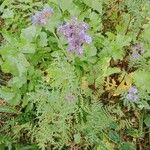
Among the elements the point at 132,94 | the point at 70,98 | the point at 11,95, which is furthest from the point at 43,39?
the point at 132,94

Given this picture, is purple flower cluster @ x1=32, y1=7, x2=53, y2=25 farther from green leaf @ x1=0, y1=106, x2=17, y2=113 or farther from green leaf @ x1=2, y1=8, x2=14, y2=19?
green leaf @ x1=0, y1=106, x2=17, y2=113

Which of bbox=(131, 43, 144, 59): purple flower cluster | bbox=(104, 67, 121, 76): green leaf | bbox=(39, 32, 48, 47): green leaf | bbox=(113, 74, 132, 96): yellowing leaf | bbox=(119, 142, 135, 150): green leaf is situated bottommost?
bbox=(119, 142, 135, 150): green leaf

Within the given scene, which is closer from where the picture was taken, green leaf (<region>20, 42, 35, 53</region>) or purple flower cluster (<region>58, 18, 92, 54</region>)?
purple flower cluster (<region>58, 18, 92, 54</region>)

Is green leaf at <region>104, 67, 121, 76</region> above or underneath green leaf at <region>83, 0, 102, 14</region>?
underneath

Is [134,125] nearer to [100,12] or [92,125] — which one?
[92,125]

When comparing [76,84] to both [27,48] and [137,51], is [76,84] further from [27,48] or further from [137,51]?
[137,51]

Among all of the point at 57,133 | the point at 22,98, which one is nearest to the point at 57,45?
the point at 22,98

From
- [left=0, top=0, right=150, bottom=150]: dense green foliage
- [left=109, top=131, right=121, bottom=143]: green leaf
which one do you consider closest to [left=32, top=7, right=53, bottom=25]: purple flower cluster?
[left=0, top=0, right=150, bottom=150]: dense green foliage

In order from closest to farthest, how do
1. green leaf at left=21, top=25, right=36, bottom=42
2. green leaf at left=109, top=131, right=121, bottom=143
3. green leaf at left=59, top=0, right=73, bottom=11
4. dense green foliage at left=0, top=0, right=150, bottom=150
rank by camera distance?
dense green foliage at left=0, top=0, right=150, bottom=150, green leaf at left=109, top=131, right=121, bottom=143, green leaf at left=21, top=25, right=36, bottom=42, green leaf at left=59, top=0, right=73, bottom=11
